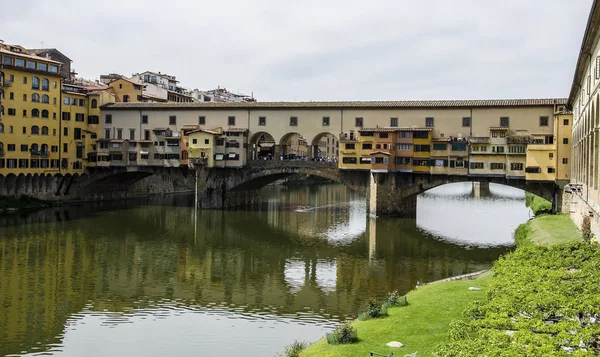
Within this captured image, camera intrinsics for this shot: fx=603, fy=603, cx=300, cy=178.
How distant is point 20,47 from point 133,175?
20232 millimetres

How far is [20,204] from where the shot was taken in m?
62.9

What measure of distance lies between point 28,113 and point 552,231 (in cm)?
5439

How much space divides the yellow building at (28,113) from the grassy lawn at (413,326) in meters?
53.3

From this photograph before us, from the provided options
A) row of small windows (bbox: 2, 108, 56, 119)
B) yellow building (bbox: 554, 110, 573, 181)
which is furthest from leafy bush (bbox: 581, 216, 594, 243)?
row of small windows (bbox: 2, 108, 56, 119)

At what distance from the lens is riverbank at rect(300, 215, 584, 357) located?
47.1 feet

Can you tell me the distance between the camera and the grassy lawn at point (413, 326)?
55.9ft

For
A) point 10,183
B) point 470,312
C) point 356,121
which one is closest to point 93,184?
point 10,183

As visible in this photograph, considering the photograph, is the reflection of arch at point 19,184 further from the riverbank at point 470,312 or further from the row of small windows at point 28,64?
the riverbank at point 470,312

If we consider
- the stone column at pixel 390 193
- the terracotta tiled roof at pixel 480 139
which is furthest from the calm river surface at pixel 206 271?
the terracotta tiled roof at pixel 480 139

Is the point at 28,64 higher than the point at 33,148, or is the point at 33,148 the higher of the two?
the point at 28,64

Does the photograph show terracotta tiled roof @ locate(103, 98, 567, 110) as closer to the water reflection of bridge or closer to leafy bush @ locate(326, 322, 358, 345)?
the water reflection of bridge

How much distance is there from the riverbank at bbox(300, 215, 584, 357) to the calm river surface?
4148 mm

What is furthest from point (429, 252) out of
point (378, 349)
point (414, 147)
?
point (378, 349)

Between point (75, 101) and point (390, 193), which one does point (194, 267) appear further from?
point (75, 101)
